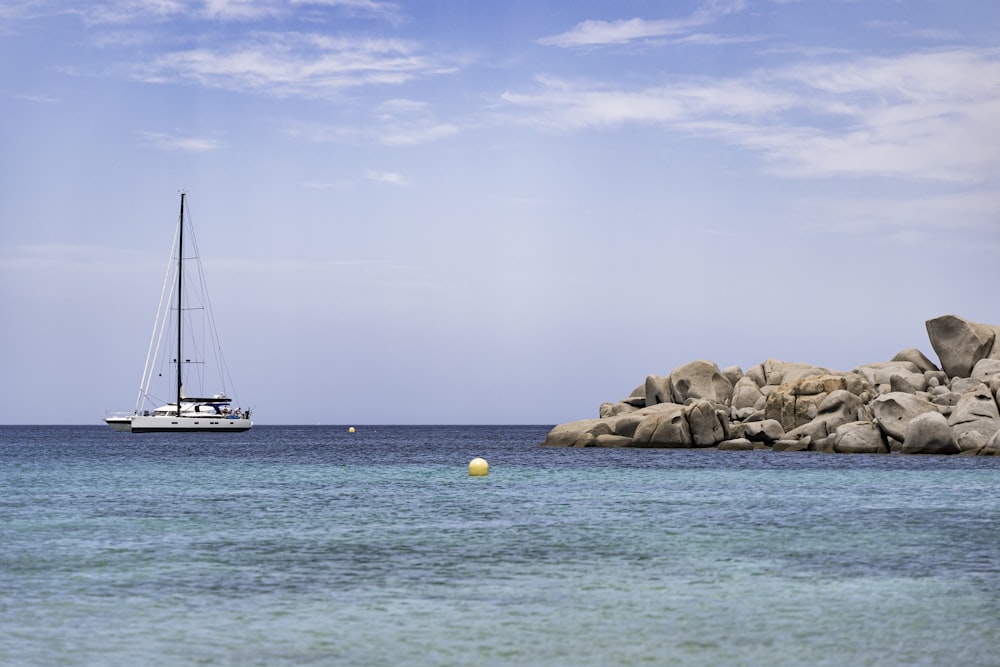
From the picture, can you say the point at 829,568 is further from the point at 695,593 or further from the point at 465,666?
the point at 465,666

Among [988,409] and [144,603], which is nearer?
[144,603]

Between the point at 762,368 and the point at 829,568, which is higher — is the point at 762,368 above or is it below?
above

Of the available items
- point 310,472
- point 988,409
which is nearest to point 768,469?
point 988,409

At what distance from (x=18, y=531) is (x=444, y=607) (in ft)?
54.4

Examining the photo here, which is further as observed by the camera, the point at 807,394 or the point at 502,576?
the point at 807,394

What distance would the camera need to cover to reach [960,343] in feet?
274

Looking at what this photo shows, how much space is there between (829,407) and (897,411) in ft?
21.1

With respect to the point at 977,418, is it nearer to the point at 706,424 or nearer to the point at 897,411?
the point at 897,411

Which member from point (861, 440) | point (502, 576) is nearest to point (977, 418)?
point (861, 440)

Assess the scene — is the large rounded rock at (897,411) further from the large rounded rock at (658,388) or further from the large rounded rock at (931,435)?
the large rounded rock at (658,388)

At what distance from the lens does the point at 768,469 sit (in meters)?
60.1

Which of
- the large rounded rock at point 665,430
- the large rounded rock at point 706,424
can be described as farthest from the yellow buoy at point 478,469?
the large rounded rock at point 706,424

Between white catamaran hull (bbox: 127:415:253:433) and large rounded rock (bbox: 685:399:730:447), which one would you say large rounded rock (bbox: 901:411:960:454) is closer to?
large rounded rock (bbox: 685:399:730:447)

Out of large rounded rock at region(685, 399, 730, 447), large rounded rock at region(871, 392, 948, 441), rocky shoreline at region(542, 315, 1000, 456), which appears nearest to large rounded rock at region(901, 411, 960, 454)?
rocky shoreline at region(542, 315, 1000, 456)
